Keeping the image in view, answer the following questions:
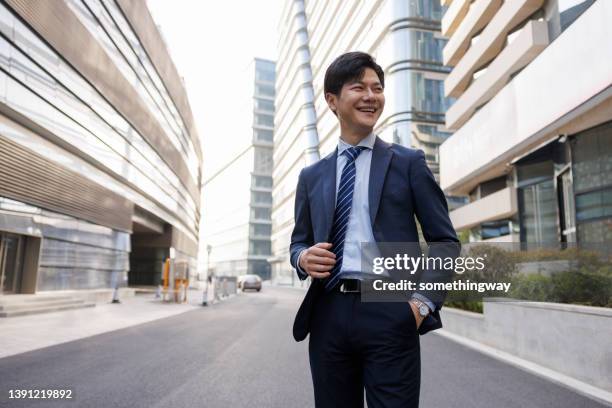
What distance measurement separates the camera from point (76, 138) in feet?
65.0

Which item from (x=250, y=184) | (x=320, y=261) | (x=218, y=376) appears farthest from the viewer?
(x=250, y=184)

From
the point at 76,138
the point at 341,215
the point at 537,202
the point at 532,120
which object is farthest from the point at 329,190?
the point at 537,202

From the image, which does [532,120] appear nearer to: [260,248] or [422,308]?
[422,308]

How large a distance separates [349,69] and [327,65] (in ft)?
200

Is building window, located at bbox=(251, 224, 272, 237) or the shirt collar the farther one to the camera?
building window, located at bbox=(251, 224, 272, 237)

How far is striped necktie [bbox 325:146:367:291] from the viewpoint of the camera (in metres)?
1.93

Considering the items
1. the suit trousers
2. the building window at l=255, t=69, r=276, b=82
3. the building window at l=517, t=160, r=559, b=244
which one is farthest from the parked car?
the building window at l=255, t=69, r=276, b=82

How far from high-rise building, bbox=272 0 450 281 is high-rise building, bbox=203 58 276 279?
20.8ft

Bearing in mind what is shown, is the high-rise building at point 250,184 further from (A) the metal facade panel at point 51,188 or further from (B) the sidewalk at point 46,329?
(B) the sidewalk at point 46,329

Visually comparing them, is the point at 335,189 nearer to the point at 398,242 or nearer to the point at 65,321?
the point at 398,242

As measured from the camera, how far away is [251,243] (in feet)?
287

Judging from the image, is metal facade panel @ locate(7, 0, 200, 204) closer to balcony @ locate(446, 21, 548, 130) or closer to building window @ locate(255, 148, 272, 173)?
balcony @ locate(446, 21, 548, 130)

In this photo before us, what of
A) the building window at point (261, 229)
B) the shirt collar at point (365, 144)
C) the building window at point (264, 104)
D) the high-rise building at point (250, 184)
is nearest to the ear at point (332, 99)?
the shirt collar at point (365, 144)

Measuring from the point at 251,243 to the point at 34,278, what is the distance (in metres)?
70.1
